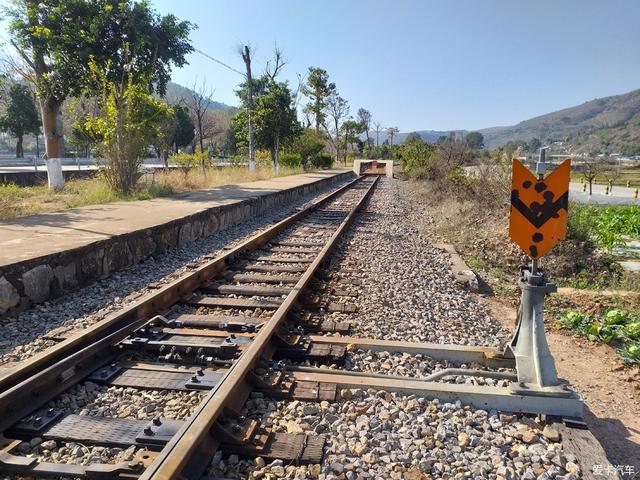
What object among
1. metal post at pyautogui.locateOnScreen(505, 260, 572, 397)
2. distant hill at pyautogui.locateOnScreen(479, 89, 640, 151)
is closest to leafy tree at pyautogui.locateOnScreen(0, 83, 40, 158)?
metal post at pyautogui.locateOnScreen(505, 260, 572, 397)

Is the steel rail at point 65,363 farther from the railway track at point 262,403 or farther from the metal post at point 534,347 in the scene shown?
the metal post at point 534,347

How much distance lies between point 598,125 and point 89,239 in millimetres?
159407

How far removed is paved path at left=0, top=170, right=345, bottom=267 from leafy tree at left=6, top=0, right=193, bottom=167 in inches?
237

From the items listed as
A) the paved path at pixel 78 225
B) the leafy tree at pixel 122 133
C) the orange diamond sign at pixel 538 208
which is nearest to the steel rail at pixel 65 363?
the paved path at pixel 78 225

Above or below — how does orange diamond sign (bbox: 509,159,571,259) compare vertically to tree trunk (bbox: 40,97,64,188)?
below

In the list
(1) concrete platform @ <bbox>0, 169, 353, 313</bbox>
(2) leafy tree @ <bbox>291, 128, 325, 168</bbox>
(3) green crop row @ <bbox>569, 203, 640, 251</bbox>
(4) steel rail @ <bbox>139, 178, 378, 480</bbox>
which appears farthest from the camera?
(2) leafy tree @ <bbox>291, 128, 325, 168</bbox>

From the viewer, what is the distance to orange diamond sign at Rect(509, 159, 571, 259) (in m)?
2.94

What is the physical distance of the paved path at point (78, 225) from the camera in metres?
5.57

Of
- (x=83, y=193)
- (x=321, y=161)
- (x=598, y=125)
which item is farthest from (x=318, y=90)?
(x=598, y=125)

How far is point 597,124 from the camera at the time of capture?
141 m

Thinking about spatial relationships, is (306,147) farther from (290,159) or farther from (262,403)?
(262,403)

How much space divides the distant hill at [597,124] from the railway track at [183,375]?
105393 millimetres

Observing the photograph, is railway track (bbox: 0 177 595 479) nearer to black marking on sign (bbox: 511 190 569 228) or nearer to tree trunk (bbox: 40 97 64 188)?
black marking on sign (bbox: 511 190 569 228)

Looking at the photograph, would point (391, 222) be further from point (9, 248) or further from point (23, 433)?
point (23, 433)
